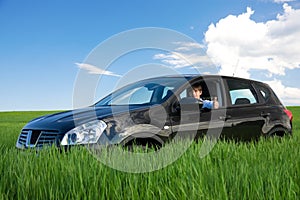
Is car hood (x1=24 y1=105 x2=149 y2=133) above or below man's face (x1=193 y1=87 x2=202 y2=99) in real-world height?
below

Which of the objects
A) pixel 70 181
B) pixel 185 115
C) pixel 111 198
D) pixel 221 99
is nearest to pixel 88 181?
pixel 70 181

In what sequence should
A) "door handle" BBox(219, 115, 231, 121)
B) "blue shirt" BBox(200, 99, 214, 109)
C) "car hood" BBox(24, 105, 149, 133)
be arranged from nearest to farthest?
"car hood" BBox(24, 105, 149, 133)
"blue shirt" BBox(200, 99, 214, 109)
"door handle" BBox(219, 115, 231, 121)

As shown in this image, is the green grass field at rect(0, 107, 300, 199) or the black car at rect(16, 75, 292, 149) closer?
the green grass field at rect(0, 107, 300, 199)

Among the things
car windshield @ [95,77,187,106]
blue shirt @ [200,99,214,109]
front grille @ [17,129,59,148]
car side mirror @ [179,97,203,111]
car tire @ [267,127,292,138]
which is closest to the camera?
front grille @ [17,129,59,148]

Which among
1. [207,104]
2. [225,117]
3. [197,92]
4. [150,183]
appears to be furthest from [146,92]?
[150,183]

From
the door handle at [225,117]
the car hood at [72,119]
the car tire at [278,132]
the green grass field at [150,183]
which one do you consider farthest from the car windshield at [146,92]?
the car tire at [278,132]

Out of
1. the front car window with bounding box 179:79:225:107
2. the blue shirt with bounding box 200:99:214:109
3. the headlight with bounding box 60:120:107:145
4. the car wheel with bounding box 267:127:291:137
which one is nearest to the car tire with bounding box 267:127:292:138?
the car wheel with bounding box 267:127:291:137

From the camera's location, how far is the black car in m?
4.32

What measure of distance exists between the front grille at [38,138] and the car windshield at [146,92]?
4.78ft

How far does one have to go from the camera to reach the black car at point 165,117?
4320 millimetres

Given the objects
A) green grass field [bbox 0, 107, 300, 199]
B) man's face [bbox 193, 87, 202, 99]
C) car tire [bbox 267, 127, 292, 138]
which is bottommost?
green grass field [bbox 0, 107, 300, 199]

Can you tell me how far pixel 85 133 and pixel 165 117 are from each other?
3.94 ft

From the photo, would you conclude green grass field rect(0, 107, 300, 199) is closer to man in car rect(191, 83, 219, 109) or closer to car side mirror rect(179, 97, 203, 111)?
car side mirror rect(179, 97, 203, 111)

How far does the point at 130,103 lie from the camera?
5391 millimetres
